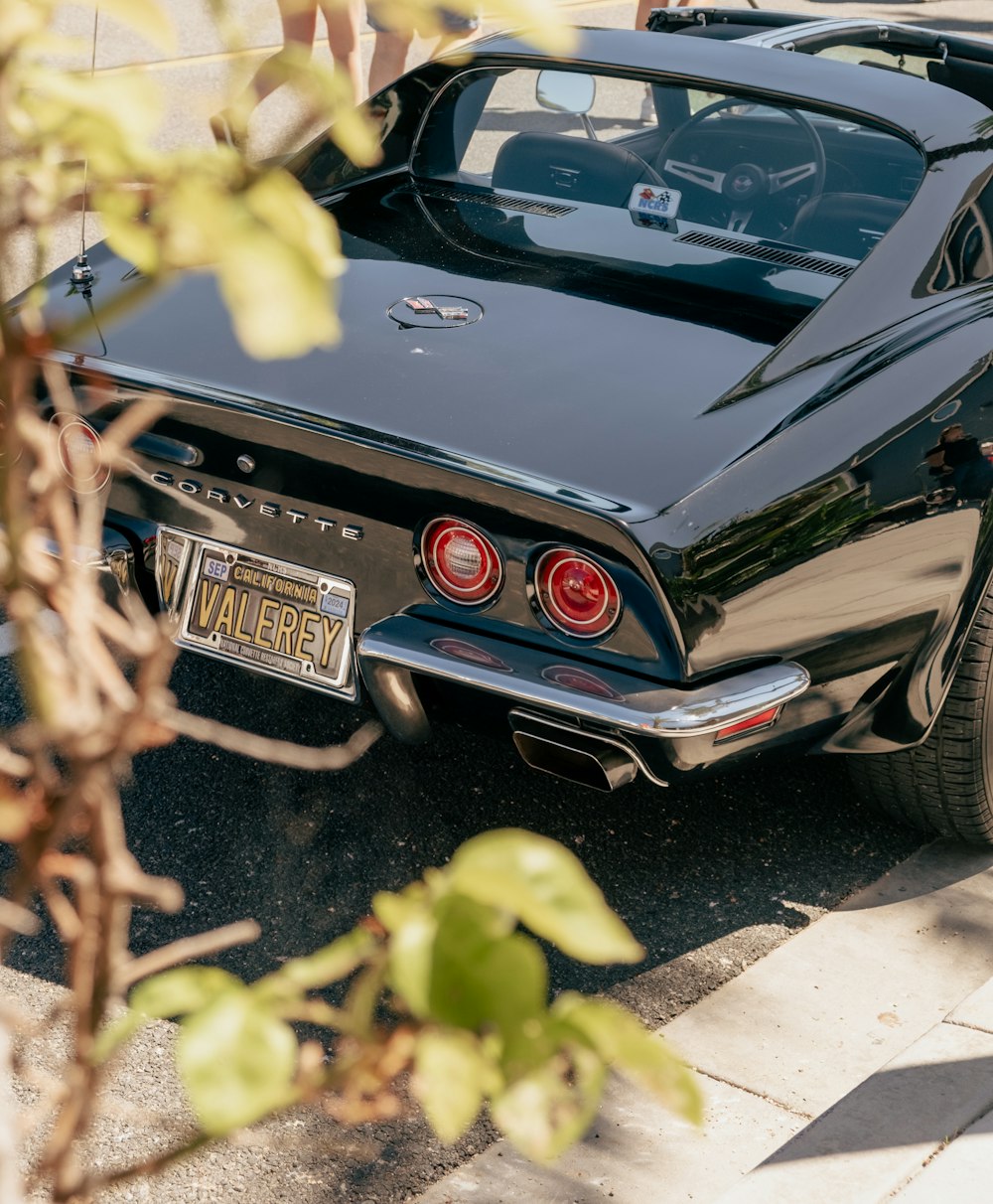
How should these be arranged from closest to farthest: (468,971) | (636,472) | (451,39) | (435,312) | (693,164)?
(468,971)
(451,39)
(636,472)
(435,312)
(693,164)

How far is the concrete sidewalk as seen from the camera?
2188 mm

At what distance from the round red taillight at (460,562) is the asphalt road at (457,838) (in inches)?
12.2

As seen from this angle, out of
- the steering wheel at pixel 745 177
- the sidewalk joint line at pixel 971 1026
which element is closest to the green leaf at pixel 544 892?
the sidewalk joint line at pixel 971 1026

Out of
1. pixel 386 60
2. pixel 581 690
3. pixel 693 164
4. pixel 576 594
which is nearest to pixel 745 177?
pixel 693 164

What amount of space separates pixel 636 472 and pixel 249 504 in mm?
736

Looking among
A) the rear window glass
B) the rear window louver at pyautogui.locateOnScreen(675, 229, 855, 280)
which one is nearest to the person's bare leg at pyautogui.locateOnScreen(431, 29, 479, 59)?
the rear window glass

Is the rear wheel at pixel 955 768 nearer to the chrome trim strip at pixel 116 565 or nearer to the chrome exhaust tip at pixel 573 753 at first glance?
the chrome exhaust tip at pixel 573 753

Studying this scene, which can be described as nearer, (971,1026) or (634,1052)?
(634,1052)

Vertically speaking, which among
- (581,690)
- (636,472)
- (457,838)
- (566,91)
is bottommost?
(457,838)

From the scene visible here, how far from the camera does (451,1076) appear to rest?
27.6 inches

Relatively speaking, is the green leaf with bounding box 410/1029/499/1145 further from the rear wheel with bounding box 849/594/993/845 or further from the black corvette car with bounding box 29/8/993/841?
the rear wheel with bounding box 849/594/993/845

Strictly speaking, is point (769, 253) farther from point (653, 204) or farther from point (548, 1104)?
point (548, 1104)

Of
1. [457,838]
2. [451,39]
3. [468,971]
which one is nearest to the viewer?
[468,971]

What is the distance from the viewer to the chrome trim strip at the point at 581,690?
93.8 inches
